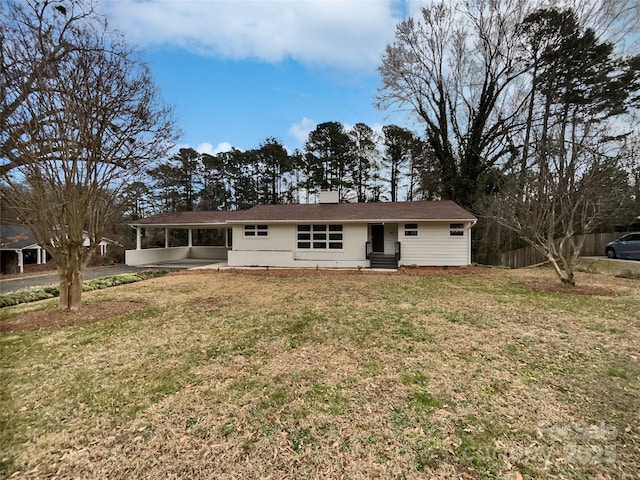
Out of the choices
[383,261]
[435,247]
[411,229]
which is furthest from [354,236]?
[435,247]

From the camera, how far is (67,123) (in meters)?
5.77

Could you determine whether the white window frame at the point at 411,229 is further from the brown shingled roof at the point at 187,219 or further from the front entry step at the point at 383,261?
the brown shingled roof at the point at 187,219

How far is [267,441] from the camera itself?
2.49 meters

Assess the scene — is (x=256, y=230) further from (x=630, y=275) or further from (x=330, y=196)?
(x=630, y=275)

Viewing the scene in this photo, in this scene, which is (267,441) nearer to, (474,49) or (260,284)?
(260,284)

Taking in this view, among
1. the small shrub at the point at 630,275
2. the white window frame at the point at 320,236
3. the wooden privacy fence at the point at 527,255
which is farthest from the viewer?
the wooden privacy fence at the point at 527,255

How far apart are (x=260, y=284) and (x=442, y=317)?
246 inches

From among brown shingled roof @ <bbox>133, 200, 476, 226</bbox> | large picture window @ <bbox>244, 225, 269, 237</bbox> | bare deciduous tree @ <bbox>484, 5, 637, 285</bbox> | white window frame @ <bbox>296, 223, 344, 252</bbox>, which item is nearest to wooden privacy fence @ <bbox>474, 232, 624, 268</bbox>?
bare deciduous tree @ <bbox>484, 5, 637, 285</bbox>

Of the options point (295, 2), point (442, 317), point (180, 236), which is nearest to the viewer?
point (442, 317)

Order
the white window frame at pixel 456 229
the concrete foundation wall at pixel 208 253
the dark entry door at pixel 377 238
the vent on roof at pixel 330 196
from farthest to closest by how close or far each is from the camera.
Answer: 1. the concrete foundation wall at pixel 208 253
2. the vent on roof at pixel 330 196
3. the dark entry door at pixel 377 238
4. the white window frame at pixel 456 229

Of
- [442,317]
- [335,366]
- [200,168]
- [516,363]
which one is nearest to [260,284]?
[442,317]

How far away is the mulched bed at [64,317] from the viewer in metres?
5.66

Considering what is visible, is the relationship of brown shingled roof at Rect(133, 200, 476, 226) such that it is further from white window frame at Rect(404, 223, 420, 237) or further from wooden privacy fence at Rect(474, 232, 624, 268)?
wooden privacy fence at Rect(474, 232, 624, 268)

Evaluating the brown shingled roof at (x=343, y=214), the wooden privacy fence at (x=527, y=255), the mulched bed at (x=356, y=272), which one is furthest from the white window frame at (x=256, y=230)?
the wooden privacy fence at (x=527, y=255)
